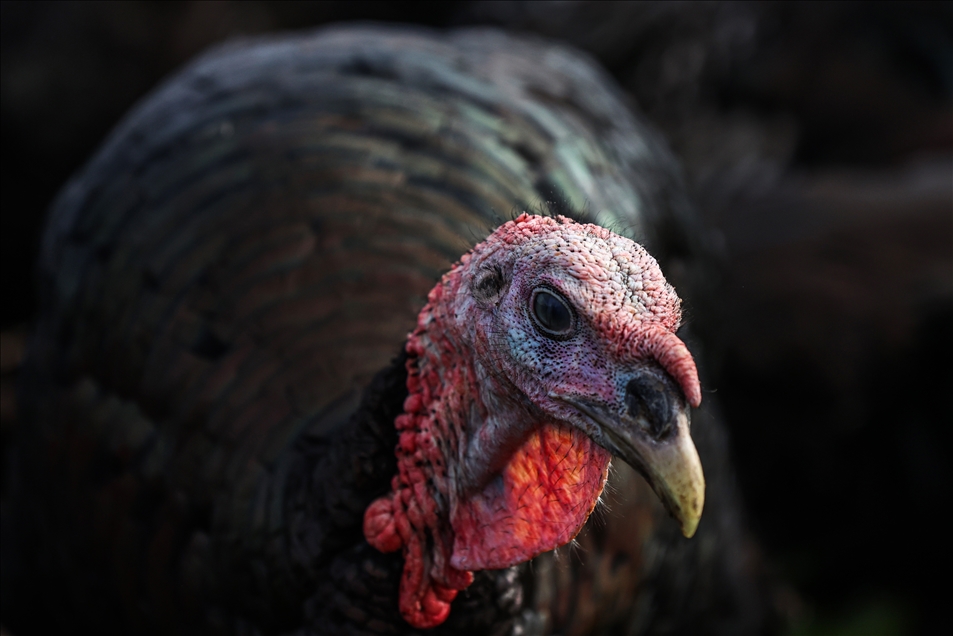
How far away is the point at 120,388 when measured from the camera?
Result: 6.90 ft

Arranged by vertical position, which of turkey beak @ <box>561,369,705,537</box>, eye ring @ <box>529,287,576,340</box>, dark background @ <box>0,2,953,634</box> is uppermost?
dark background @ <box>0,2,953,634</box>

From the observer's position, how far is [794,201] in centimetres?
410

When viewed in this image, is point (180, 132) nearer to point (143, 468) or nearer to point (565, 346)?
point (143, 468)

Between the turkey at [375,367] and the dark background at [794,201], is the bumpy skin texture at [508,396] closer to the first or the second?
the turkey at [375,367]

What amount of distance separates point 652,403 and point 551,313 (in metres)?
0.17

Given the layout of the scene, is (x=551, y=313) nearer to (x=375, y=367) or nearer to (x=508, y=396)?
(x=508, y=396)

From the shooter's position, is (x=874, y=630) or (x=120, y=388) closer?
(x=120, y=388)

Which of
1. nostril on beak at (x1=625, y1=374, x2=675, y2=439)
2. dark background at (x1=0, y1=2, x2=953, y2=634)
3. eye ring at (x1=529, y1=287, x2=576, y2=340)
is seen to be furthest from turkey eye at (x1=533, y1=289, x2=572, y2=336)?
dark background at (x1=0, y1=2, x2=953, y2=634)

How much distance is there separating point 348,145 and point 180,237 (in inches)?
16.9

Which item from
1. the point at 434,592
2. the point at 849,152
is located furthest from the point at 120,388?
the point at 849,152

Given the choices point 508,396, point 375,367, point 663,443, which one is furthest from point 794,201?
point 663,443

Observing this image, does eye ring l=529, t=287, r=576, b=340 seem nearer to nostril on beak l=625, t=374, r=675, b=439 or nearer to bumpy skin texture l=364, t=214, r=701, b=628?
bumpy skin texture l=364, t=214, r=701, b=628

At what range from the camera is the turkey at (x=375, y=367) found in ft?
4.21

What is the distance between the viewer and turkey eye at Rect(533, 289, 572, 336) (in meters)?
1.23
